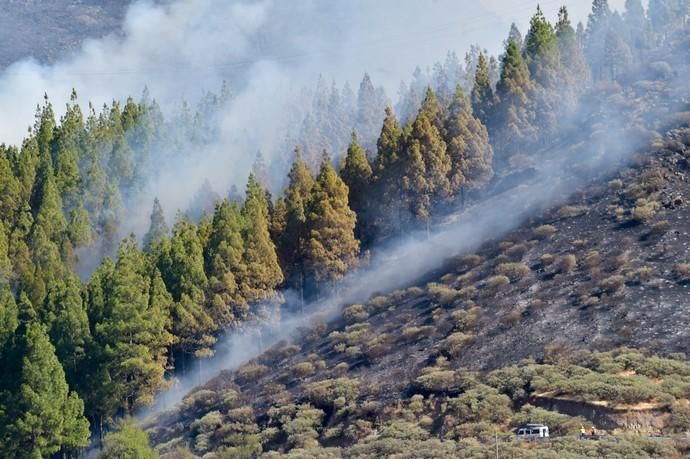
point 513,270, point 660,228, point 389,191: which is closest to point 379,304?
point 513,270

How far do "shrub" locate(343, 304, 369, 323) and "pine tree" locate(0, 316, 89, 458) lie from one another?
61.7 ft

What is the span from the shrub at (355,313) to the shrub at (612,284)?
610 inches

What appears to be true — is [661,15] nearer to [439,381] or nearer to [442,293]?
[442,293]

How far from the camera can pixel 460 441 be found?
4988 centimetres

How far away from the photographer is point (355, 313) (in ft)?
236

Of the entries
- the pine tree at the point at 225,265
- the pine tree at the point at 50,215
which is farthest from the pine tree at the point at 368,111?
the pine tree at the point at 225,265

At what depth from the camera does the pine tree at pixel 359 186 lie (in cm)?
8319

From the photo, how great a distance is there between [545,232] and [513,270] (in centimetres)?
589

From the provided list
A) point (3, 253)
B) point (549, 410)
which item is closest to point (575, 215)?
point (549, 410)

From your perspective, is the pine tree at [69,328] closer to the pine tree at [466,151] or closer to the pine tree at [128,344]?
Answer: the pine tree at [128,344]

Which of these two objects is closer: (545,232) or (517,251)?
(517,251)

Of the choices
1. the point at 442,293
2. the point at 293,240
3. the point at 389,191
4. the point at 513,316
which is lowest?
the point at 513,316

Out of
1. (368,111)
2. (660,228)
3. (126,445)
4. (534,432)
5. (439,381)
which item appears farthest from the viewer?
(368,111)

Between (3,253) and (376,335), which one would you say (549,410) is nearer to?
(376,335)
